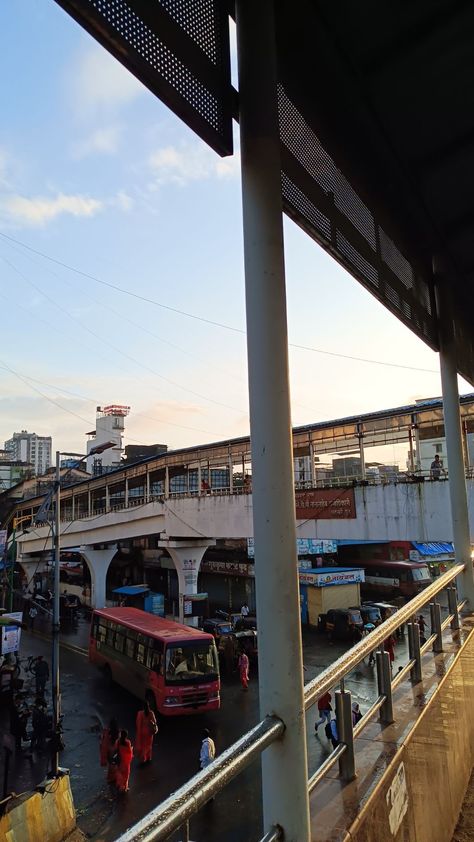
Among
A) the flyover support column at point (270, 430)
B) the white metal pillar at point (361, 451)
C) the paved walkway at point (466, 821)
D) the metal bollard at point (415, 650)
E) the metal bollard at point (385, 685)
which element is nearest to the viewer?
the flyover support column at point (270, 430)

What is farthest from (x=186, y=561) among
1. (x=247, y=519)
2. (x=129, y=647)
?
(x=129, y=647)

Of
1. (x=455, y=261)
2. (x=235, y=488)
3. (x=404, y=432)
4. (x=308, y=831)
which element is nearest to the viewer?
(x=308, y=831)

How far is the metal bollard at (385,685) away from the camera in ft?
8.70

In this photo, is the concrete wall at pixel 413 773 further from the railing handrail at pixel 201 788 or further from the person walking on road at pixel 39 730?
the person walking on road at pixel 39 730

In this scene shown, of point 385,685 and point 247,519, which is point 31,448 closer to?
point 247,519

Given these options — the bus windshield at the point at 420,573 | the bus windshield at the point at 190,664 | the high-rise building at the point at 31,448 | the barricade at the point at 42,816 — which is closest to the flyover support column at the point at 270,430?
the barricade at the point at 42,816

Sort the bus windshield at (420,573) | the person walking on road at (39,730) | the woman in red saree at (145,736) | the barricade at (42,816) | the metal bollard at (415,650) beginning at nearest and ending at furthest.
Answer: the metal bollard at (415,650), the barricade at (42,816), the woman in red saree at (145,736), the person walking on road at (39,730), the bus windshield at (420,573)

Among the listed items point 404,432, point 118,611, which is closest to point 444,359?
point 404,432

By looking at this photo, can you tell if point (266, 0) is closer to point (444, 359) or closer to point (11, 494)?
point (444, 359)

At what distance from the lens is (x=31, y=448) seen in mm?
128500

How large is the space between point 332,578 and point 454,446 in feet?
59.5

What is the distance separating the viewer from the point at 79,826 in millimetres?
8516

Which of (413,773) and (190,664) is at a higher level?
(413,773)

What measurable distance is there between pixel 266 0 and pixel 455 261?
12.0ft
